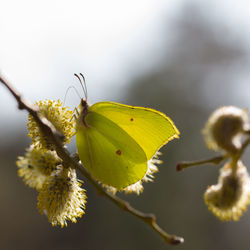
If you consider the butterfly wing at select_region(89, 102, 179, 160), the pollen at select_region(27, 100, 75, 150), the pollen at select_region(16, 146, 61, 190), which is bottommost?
the butterfly wing at select_region(89, 102, 179, 160)

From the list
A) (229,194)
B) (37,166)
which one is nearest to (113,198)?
(229,194)

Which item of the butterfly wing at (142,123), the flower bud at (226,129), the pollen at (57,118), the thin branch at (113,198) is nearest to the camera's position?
the thin branch at (113,198)

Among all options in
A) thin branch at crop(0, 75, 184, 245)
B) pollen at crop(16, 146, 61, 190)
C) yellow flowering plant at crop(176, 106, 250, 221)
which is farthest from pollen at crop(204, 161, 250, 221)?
pollen at crop(16, 146, 61, 190)

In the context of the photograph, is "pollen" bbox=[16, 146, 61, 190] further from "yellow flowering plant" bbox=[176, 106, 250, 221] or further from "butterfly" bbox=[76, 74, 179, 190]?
"yellow flowering plant" bbox=[176, 106, 250, 221]

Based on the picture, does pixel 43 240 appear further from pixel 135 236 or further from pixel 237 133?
pixel 237 133

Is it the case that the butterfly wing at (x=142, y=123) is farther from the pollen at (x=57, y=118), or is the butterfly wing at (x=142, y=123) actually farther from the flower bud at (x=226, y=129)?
the flower bud at (x=226, y=129)

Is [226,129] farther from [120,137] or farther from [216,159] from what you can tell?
[120,137]

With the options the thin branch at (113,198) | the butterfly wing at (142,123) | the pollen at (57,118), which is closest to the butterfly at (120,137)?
the butterfly wing at (142,123)
